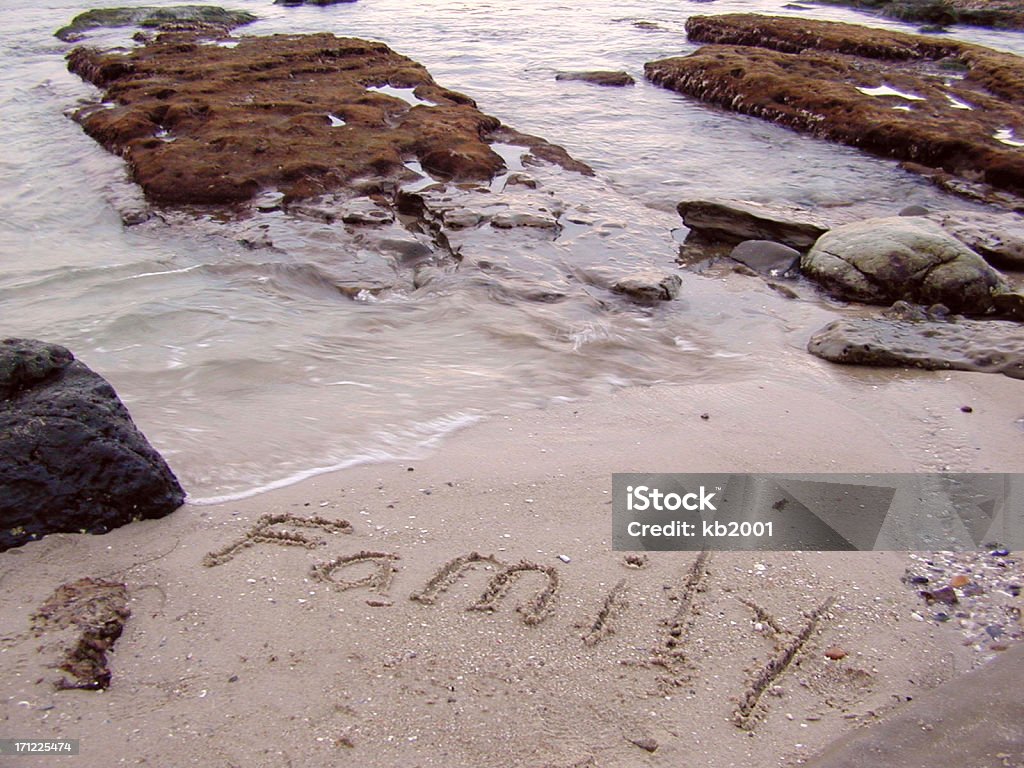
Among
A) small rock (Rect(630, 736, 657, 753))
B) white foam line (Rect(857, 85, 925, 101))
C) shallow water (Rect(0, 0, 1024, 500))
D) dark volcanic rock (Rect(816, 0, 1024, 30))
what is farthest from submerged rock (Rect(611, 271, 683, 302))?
dark volcanic rock (Rect(816, 0, 1024, 30))

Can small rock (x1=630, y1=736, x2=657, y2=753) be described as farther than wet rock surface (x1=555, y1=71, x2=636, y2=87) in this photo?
No

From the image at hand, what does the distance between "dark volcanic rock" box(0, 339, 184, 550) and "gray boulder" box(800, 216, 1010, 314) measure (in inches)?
216

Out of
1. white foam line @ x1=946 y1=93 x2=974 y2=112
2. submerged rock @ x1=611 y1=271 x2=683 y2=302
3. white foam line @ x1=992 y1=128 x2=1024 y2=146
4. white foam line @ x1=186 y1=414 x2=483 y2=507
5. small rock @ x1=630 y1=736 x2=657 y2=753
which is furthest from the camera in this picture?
white foam line @ x1=946 y1=93 x2=974 y2=112

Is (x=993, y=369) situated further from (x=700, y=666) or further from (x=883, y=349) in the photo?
(x=700, y=666)

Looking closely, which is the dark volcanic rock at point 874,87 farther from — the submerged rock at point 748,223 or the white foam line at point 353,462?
the white foam line at point 353,462

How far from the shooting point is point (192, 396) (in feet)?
16.5

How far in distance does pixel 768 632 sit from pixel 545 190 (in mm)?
6672

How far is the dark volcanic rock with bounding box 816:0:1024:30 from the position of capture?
2030 cm

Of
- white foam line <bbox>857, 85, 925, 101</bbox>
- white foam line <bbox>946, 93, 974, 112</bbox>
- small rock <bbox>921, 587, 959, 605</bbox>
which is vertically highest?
white foam line <bbox>857, 85, 925, 101</bbox>

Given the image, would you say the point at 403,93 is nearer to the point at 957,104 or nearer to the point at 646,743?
the point at 957,104

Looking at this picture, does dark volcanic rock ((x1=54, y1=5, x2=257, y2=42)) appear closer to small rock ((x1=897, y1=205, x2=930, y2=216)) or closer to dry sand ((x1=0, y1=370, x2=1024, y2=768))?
small rock ((x1=897, y1=205, x2=930, y2=216))

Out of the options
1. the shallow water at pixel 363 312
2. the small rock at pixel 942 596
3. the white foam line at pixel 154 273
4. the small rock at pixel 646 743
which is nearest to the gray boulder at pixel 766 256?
the shallow water at pixel 363 312

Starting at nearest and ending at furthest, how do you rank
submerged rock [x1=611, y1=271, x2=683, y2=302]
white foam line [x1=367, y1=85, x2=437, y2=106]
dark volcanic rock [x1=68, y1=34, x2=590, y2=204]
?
submerged rock [x1=611, y1=271, x2=683, y2=302]
dark volcanic rock [x1=68, y1=34, x2=590, y2=204]
white foam line [x1=367, y1=85, x2=437, y2=106]

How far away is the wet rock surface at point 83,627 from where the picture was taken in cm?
281
